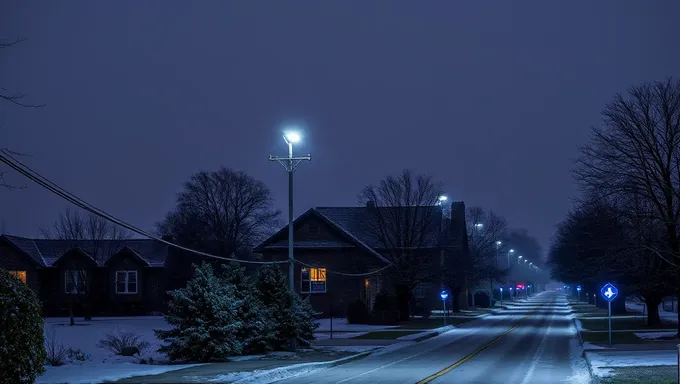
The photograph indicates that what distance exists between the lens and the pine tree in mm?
29078

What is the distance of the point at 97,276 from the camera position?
71875 mm

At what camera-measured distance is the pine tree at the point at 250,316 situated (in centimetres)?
2908

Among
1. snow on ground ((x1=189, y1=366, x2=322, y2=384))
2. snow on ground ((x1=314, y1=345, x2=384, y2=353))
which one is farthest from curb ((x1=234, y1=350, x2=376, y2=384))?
snow on ground ((x1=314, y1=345, x2=384, y2=353))

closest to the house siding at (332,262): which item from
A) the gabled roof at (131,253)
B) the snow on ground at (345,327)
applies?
the snow on ground at (345,327)

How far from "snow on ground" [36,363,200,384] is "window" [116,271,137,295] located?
49014mm

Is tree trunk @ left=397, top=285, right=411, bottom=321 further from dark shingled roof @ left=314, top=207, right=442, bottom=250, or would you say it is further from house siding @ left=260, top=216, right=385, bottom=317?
dark shingled roof @ left=314, top=207, right=442, bottom=250

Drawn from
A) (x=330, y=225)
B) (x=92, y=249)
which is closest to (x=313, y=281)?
(x=330, y=225)

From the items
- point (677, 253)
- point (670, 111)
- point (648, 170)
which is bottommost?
point (677, 253)

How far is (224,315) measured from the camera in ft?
88.2

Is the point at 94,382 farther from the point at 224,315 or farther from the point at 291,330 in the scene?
the point at 291,330

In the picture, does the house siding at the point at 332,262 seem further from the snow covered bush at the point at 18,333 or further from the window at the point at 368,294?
the snow covered bush at the point at 18,333

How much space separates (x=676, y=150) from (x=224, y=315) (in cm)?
1923

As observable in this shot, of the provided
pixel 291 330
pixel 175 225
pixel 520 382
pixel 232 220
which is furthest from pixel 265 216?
pixel 520 382

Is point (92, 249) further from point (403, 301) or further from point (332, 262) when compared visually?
point (403, 301)
